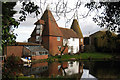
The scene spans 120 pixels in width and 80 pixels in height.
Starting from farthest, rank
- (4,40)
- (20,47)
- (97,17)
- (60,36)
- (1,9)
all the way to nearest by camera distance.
Answer: 1. (60,36)
2. (20,47)
3. (97,17)
4. (4,40)
5. (1,9)

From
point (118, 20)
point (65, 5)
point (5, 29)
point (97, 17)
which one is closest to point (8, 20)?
point (5, 29)

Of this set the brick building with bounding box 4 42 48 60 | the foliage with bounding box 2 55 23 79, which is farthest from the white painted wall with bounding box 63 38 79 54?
the foliage with bounding box 2 55 23 79

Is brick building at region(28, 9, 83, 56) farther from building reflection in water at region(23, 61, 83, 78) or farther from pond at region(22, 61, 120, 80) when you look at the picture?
pond at region(22, 61, 120, 80)

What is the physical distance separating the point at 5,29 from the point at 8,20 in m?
0.20

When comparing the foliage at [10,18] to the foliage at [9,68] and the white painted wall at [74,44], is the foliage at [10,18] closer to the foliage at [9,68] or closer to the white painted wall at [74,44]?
the foliage at [9,68]

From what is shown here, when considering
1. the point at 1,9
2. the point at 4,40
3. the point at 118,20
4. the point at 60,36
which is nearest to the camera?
the point at 1,9

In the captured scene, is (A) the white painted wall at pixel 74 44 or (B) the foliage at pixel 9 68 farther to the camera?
(A) the white painted wall at pixel 74 44

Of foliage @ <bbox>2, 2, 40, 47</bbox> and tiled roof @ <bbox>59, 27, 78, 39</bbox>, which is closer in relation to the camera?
foliage @ <bbox>2, 2, 40, 47</bbox>

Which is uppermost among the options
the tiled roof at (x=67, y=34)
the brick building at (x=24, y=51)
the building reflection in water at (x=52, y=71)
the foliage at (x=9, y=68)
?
the tiled roof at (x=67, y=34)

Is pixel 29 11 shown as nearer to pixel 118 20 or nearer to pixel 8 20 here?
pixel 8 20

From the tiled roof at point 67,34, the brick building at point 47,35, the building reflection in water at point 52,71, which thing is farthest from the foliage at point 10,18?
the tiled roof at point 67,34

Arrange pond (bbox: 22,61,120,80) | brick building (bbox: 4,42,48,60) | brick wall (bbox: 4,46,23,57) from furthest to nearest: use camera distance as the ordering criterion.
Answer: brick building (bbox: 4,42,48,60)
brick wall (bbox: 4,46,23,57)
pond (bbox: 22,61,120,80)

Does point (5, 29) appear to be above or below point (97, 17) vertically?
below

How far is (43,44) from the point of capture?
1215 inches
